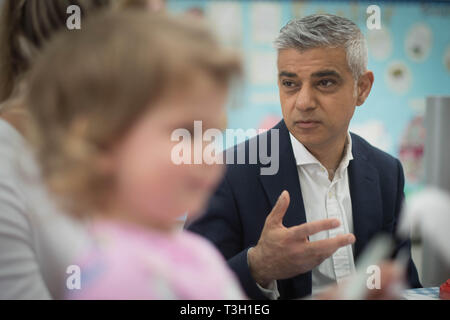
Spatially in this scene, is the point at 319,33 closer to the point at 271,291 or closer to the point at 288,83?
the point at 288,83

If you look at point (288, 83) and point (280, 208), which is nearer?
point (280, 208)

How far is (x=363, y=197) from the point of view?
96 cm

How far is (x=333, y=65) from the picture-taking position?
0.91 metres

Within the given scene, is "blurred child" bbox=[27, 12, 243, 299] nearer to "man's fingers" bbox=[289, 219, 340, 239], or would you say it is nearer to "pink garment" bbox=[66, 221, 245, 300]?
"pink garment" bbox=[66, 221, 245, 300]

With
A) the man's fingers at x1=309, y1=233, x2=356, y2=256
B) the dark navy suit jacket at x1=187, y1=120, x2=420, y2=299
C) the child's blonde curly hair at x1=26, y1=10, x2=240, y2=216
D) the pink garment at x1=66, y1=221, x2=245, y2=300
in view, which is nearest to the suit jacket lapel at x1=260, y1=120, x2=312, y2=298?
the dark navy suit jacket at x1=187, y1=120, x2=420, y2=299

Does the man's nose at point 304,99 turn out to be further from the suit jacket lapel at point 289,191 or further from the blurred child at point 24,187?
the blurred child at point 24,187

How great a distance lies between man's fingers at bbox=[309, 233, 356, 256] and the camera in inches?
29.9

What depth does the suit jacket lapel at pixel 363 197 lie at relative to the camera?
94cm

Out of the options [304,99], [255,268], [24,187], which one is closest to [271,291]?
[255,268]

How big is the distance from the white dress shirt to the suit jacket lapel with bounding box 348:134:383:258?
0.01 meters

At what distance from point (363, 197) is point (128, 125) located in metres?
0.62

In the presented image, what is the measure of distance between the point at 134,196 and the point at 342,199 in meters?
0.56
